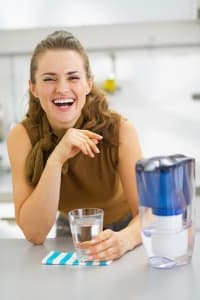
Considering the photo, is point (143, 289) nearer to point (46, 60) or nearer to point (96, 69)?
point (46, 60)

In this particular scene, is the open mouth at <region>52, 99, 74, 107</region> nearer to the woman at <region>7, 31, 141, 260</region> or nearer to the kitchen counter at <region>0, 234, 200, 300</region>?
the woman at <region>7, 31, 141, 260</region>

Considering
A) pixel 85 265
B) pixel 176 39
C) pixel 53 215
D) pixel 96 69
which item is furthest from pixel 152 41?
pixel 85 265

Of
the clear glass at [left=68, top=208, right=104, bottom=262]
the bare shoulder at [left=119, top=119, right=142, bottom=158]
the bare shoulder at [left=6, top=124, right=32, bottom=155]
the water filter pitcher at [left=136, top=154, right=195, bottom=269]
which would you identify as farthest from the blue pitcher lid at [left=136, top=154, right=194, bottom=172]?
the bare shoulder at [left=6, top=124, right=32, bottom=155]

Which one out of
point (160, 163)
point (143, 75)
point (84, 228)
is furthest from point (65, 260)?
point (143, 75)

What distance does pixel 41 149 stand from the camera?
1.43m

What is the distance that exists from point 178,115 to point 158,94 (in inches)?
5.8

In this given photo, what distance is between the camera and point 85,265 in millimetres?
1075

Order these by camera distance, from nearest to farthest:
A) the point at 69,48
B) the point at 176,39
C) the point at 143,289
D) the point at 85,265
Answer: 1. the point at 143,289
2. the point at 85,265
3. the point at 69,48
4. the point at 176,39

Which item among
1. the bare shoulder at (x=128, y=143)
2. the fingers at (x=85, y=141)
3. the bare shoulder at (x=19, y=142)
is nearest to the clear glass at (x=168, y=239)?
the fingers at (x=85, y=141)

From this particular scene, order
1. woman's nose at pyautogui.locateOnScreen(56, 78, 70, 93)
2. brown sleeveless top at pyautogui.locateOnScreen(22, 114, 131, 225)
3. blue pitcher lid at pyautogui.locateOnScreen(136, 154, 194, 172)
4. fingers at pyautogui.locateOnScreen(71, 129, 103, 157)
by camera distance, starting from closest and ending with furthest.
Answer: blue pitcher lid at pyautogui.locateOnScreen(136, 154, 194, 172), fingers at pyautogui.locateOnScreen(71, 129, 103, 157), woman's nose at pyautogui.locateOnScreen(56, 78, 70, 93), brown sleeveless top at pyautogui.locateOnScreen(22, 114, 131, 225)

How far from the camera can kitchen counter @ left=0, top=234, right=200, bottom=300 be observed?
92cm

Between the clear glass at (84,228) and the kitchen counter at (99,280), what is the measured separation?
0.05 meters

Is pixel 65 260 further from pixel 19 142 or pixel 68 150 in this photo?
pixel 19 142

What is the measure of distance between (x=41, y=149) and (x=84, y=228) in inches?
14.8
